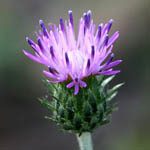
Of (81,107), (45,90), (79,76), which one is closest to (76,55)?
(79,76)

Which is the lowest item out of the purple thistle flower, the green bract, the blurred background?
the green bract

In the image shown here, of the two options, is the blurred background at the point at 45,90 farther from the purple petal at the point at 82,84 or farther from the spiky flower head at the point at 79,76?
the purple petal at the point at 82,84

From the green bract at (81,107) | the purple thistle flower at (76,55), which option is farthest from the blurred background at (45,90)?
the purple thistle flower at (76,55)

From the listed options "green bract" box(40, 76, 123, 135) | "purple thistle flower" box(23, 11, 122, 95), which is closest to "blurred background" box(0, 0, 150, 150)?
"green bract" box(40, 76, 123, 135)

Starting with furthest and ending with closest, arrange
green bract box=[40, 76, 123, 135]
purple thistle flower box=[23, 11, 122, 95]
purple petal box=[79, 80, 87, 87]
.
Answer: green bract box=[40, 76, 123, 135] < purple thistle flower box=[23, 11, 122, 95] < purple petal box=[79, 80, 87, 87]

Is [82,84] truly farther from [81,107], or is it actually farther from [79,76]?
[81,107]

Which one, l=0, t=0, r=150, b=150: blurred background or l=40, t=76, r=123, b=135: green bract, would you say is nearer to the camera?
l=40, t=76, r=123, b=135: green bract

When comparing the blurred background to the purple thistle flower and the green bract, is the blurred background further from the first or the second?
the purple thistle flower
